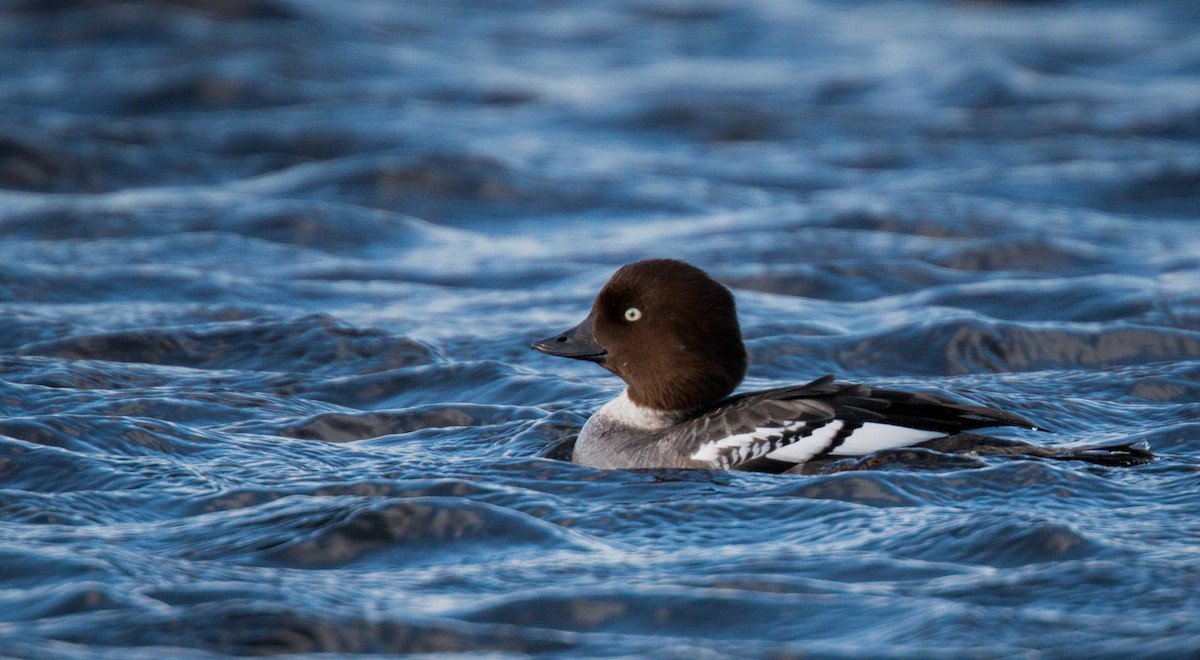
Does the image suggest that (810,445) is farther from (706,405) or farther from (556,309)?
(556,309)

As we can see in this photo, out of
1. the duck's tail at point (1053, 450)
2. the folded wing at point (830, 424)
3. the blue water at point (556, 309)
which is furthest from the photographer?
the folded wing at point (830, 424)

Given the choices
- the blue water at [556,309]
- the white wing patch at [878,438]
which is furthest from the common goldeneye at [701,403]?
the blue water at [556,309]

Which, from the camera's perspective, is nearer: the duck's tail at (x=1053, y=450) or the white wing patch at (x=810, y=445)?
the duck's tail at (x=1053, y=450)

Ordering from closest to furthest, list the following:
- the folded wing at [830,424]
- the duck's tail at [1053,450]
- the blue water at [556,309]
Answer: the blue water at [556,309]
the duck's tail at [1053,450]
the folded wing at [830,424]

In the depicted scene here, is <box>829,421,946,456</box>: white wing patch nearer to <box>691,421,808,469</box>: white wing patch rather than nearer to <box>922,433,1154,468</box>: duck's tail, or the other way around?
<box>922,433,1154,468</box>: duck's tail

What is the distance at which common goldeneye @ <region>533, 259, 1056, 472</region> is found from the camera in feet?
20.8

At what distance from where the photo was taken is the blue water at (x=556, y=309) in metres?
5.12

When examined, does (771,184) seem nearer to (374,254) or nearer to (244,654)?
(374,254)

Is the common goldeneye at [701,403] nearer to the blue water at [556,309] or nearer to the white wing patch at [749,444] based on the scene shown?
the white wing patch at [749,444]

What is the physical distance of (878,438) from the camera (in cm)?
632

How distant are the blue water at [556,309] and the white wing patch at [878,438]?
0.10 meters

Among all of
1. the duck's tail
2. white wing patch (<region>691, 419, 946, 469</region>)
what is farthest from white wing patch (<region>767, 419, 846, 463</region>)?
the duck's tail

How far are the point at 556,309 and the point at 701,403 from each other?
3.40 m

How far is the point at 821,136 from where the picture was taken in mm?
15180
